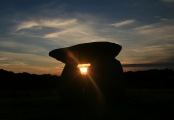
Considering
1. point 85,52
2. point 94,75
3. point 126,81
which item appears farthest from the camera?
point 126,81

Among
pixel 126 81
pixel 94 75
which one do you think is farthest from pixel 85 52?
pixel 126 81

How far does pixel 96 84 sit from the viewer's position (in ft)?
63.3

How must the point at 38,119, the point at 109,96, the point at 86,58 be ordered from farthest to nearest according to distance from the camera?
the point at 86,58 < the point at 109,96 < the point at 38,119

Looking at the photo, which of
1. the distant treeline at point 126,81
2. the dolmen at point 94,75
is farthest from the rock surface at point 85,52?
the distant treeline at point 126,81

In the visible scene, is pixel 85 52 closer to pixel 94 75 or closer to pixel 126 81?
pixel 94 75

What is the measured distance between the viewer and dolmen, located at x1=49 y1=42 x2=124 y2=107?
63.0ft

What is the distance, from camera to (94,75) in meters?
19.6

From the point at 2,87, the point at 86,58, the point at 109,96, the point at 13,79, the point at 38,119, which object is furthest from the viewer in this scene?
the point at 13,79

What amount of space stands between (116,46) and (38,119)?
914 cm

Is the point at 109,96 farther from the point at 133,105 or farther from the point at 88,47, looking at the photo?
the point at 88,47

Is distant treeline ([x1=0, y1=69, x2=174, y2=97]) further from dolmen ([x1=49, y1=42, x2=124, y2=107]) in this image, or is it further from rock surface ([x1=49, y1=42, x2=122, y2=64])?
dolmen ([x1=49, y1=42, x2=124, y2=107])

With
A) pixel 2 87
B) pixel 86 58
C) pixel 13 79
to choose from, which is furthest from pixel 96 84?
pixel 13 79

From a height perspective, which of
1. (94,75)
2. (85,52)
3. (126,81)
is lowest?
(126,81)

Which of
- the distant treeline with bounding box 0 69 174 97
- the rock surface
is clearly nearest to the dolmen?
the rock surface
